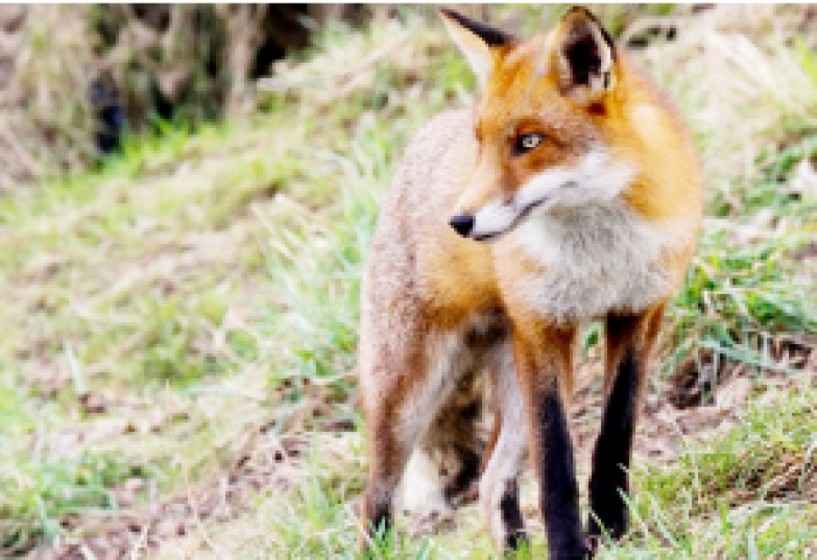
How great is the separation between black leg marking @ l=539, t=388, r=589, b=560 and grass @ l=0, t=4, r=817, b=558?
0.49 feet

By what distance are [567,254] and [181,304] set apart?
4.57 metres

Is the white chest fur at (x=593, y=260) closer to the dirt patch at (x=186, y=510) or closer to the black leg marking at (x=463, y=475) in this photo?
the black leg marking at (x=463, y=475)

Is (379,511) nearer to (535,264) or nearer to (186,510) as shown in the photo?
(535,264)

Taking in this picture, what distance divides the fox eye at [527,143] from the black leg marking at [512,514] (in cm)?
155

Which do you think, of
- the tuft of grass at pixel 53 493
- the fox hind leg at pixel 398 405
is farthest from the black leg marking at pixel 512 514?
the tuft of grass at pixel 53 493

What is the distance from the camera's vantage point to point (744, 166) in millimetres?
7414

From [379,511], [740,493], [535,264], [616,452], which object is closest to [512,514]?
[379,511]

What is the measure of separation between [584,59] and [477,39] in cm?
46

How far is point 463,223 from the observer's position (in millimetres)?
4121

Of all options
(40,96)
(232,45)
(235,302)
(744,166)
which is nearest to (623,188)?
(744,166)

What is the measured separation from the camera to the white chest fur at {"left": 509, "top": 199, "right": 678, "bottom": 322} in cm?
440

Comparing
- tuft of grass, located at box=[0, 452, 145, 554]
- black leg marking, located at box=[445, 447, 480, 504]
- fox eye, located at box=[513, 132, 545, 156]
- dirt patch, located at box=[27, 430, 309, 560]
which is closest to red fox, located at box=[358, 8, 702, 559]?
fox eye, located at box=[513, 132, 545, 156]

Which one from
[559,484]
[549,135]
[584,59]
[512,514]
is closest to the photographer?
[549,135]

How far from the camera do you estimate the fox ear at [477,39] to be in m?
4.66
